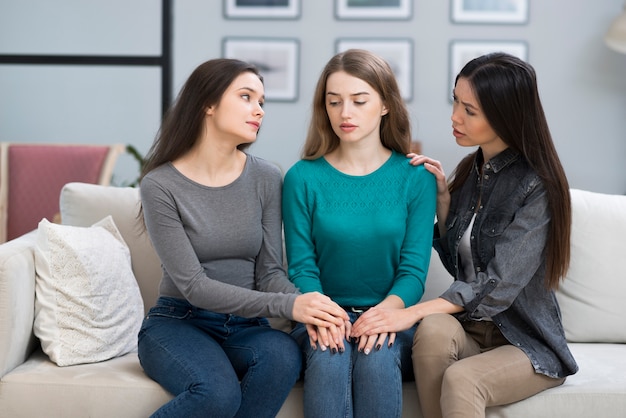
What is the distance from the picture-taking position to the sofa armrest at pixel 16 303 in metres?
1.97

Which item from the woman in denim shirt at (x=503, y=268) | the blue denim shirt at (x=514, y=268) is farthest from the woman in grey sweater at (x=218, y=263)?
the blue denim shirt at (x=514, y=268)

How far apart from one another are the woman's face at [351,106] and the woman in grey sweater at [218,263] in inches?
7.6

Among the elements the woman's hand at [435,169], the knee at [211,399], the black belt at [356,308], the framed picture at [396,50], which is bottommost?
the knee at [211,399]

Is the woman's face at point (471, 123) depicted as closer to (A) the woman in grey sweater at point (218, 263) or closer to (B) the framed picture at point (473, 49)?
(A) the woman in grey sweater at point (218, 263)

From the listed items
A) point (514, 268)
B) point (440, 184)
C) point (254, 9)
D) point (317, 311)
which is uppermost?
point (254, 9)

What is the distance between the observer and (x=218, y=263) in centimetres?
207

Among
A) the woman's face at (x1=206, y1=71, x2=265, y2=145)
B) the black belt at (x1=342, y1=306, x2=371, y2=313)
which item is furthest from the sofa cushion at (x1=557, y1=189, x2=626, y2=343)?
the woman's face at (x1=206, y1=71, x2=265, y2=145)

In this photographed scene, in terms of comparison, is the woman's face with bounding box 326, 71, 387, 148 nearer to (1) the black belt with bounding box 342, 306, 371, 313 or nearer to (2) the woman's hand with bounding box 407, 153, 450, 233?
(2) the woman's hand with bounding box 407, 153, 450, 233

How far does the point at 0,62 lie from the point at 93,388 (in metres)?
3.78

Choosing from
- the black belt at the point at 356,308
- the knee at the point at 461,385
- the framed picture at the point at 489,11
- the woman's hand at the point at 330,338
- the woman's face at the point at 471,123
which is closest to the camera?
the knee at the point at 461,385

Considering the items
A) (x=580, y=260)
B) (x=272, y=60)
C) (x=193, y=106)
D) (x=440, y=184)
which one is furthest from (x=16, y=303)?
(x=272, y=60)

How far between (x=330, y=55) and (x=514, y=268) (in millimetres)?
3319

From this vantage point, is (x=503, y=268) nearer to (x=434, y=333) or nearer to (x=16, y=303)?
(x=434, y=333)

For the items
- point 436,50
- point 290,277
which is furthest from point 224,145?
point 436,50
